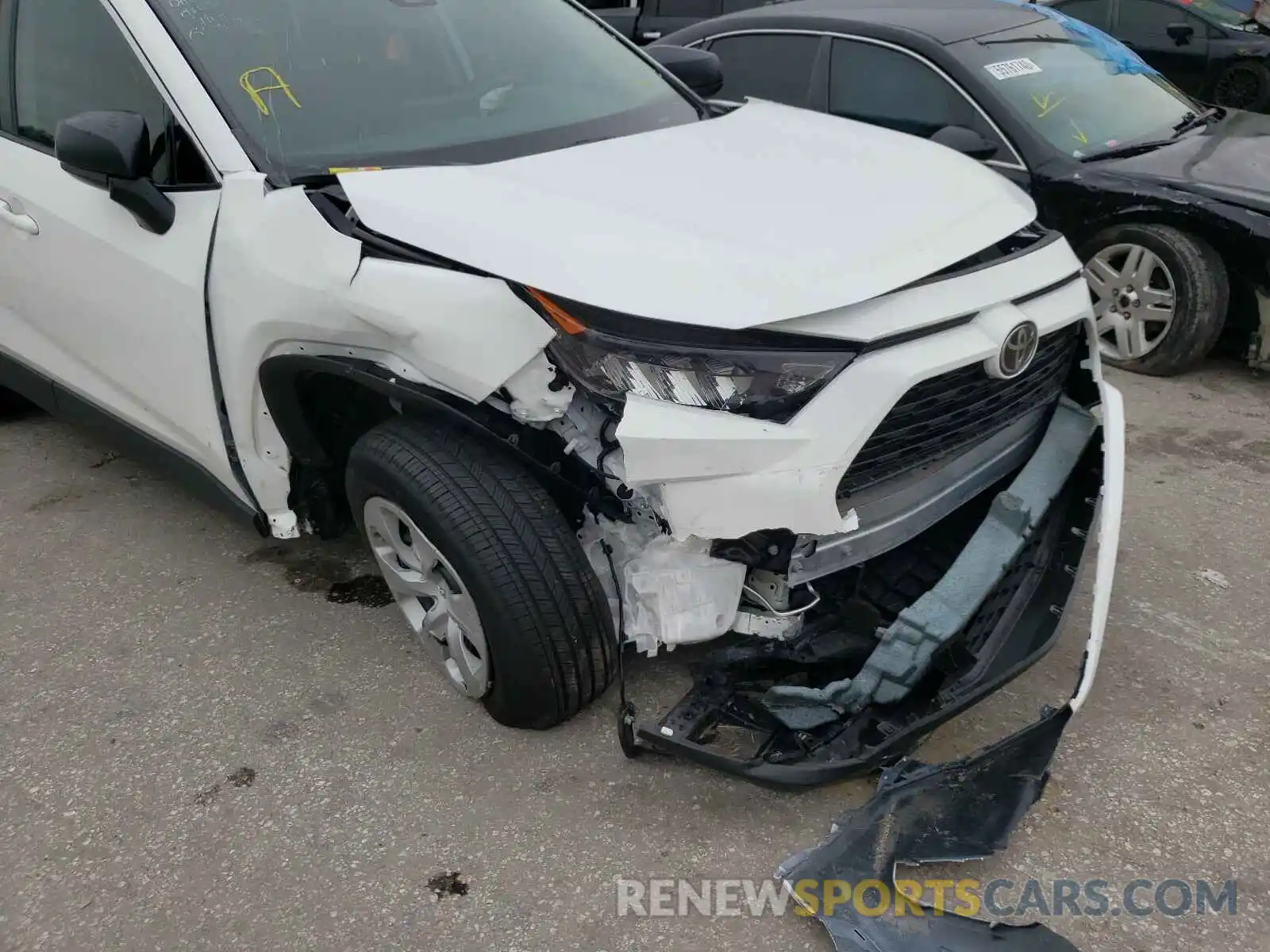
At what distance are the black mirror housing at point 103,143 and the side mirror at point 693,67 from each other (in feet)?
5.86

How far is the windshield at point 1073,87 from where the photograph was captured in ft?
15.3

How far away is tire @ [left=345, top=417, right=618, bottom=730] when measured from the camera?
221 centimetres

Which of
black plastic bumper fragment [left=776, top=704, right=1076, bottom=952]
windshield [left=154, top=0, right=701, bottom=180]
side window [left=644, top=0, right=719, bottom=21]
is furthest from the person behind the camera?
side window [left=644, top=0, right=719, bottom=21]

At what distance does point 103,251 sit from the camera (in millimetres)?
2717

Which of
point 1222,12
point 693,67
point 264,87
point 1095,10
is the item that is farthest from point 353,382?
point 1222,12

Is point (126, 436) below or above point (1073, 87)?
below

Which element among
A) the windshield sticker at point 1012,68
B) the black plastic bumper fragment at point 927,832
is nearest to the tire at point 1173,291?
the windshield sticker at point 1012,68

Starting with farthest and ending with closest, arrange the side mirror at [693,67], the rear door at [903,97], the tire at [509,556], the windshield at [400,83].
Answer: the rear door at [903,97], the side mirror at [693,67], the windshield at [400,83], the tire at [509,556]

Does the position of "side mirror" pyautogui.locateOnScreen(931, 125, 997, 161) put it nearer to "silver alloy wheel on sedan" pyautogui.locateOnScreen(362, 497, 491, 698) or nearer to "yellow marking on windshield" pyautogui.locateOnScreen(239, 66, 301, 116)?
"yellow marking on windshield" pyautogui.locateOnScreen(239, 66, 301, 116)

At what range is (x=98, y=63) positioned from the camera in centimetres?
276

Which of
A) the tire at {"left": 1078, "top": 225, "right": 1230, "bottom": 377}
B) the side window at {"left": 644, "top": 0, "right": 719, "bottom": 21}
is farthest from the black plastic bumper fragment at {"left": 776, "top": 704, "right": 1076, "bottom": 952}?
the side window at {"left": 644, "top": 0, "right": 719, "bottom": 21}

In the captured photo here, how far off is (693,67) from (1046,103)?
2.08 meters

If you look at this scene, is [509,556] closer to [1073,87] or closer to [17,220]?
[17,220]

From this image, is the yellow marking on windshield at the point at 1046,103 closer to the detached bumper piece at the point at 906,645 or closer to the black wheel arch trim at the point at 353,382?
the detached bumper piece at the point at 906,645
